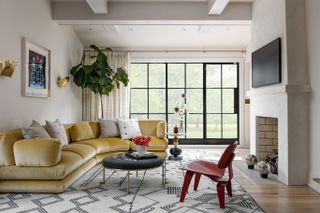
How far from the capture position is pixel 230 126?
7910 mm

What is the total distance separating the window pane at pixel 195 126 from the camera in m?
7.92

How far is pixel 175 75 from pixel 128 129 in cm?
258

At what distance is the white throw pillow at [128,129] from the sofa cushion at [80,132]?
2.07 ft

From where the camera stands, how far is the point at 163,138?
5941 millimetres

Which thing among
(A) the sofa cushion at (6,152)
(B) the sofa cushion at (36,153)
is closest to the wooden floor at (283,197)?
(B) the sofa cushion at (36,153)

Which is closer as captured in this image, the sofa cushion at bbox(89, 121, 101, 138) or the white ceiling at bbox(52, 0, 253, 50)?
the sofa cushion at bbox(89, 121, 101, 138)

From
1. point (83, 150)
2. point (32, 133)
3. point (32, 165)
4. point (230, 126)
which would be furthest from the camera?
point (230, 126)

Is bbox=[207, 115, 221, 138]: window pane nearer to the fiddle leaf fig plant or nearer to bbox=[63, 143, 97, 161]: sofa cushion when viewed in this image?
the fiddle leaf fig plant

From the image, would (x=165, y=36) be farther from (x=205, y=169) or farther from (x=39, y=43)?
(x=205, y=169)

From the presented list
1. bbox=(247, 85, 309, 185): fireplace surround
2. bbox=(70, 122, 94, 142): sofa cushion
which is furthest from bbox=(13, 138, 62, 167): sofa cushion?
bbox=(247, 85, 309, 185): fireplace surround

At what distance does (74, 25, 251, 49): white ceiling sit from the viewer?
22.1 feet

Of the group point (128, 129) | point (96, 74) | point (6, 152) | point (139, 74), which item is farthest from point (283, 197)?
point (139, 74)

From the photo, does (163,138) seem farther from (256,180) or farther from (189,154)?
(256,180)

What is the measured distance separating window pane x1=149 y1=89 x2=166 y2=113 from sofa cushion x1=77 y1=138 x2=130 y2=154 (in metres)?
Result: 2.29
